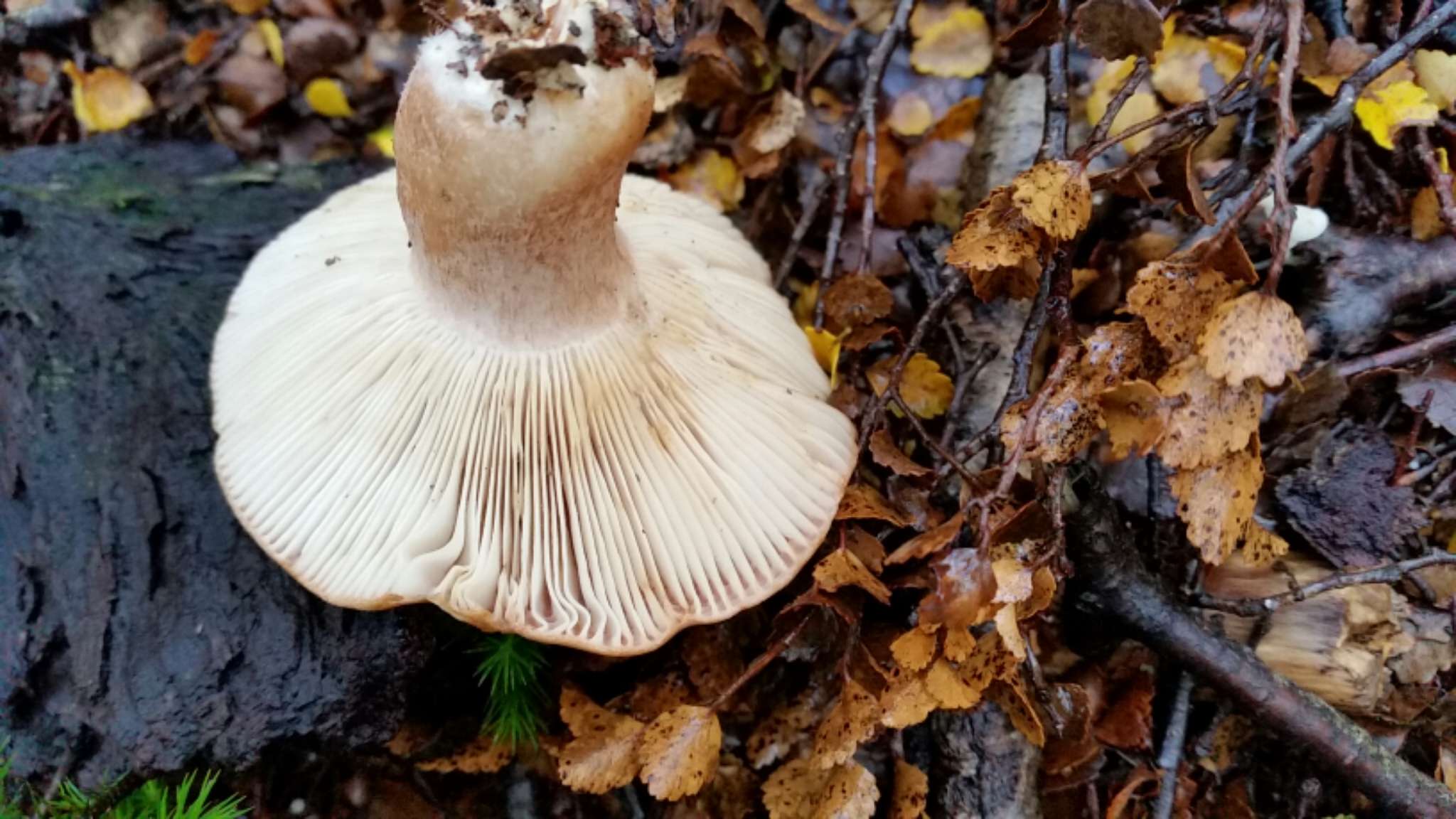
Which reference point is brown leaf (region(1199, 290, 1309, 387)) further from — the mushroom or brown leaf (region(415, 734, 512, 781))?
brown leaf (region(415, 734, 512, 781))

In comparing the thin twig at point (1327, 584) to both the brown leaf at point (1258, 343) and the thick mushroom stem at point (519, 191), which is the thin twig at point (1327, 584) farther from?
the thick mushroom stem at point (519, 191)

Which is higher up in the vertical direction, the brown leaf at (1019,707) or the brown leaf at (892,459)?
the brown leaf at (892,459)

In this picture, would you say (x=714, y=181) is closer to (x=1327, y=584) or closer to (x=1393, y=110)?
(x=1393, y=110)

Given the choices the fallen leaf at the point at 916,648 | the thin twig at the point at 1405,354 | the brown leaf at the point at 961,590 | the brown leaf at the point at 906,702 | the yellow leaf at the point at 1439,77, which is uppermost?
the yellow leaf at the point at 1439,77

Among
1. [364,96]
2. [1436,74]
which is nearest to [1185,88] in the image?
[1436,74]

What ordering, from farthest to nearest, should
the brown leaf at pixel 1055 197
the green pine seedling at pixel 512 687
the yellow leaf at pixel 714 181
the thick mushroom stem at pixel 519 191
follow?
the yellow leaf at pixel 714 181 < the green pine seedling at pixel 512 687 < the brown leaf at pixel 1055 197 < the thick mushroom stem at pixel 519 191

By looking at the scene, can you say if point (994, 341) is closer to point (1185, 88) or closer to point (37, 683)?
point (1185, 88)

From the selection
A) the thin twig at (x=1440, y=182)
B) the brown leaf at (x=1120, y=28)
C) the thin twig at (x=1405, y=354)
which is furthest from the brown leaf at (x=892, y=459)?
the thin twig at (x=1440, y=182)

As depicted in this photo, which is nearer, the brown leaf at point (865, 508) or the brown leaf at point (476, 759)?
the brown leaf at point (865, 508)
